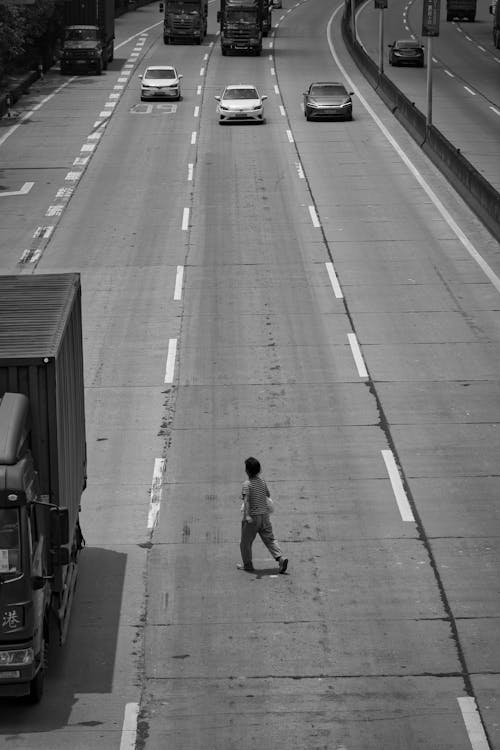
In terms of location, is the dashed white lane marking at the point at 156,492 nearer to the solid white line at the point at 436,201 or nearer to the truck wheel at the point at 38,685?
the truck wheel at the point at 38,685

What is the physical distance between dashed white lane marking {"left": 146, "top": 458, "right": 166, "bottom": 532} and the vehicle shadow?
3.79ft

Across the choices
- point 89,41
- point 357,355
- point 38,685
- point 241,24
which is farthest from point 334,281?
point 241,24

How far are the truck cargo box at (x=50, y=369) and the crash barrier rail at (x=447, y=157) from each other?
70.0 ft

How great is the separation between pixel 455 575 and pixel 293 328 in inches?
466

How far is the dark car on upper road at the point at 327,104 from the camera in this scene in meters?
52.6

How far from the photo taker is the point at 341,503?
60.7ft

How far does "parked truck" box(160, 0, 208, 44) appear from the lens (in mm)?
79750

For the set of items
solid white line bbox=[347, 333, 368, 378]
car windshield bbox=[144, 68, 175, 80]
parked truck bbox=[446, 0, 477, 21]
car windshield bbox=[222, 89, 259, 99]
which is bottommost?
parked truck bbox=[446, 0, 477, 21]

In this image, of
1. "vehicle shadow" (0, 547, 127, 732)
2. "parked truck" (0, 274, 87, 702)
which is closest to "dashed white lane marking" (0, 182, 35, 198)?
"vehicle shadow" (0, 547, 127, 732)

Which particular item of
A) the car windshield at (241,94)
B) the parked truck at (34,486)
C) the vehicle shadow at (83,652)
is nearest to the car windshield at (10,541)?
the parked truck at (34,486)

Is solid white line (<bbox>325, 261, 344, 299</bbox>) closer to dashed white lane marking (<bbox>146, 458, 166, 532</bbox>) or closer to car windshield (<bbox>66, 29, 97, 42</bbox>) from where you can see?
dashed white lane marking (<bbox>146, 458, 166, 532</bbox>)

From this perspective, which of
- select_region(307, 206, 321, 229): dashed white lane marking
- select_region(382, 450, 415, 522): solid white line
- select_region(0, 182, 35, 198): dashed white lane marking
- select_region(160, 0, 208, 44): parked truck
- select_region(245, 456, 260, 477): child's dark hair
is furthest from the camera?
select_region(160, 0, 208, 44): parked truck

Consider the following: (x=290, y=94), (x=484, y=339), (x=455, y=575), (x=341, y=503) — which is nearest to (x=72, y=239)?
(x=484, y=339)

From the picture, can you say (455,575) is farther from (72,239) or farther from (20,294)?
(72,239)
